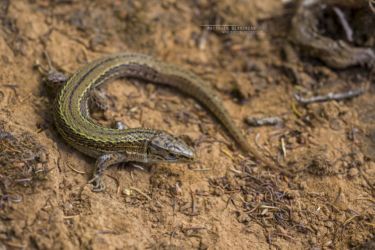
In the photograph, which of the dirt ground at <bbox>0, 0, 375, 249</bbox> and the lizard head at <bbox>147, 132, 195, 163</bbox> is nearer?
the dirt ground at <bbox>0, 0, 375, 249</bbox>

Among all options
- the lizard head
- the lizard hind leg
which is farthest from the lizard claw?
the lizard head

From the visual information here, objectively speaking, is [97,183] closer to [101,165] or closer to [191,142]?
[101,165]

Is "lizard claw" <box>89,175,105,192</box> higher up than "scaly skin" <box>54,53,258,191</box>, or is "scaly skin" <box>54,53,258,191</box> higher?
"scaly skin" <box>54,53,258,191</box>

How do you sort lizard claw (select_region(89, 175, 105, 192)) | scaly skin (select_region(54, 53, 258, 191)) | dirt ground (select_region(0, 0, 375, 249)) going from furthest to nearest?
scaly skin (select_region(54, 53, 258, 191))
lizard claw (select_region(89, 175, 105, 192))
dirt ground (select_region(0, 0, 375, 249))

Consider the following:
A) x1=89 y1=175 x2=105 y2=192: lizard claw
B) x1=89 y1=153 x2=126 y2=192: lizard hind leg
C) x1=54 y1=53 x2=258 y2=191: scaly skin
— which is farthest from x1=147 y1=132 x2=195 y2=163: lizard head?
x1=89 y1=175 x2=105 y2=192: lizard claw

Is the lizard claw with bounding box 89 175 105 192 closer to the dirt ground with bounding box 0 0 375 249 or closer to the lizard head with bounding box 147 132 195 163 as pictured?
the dirt ground with bounding box 0 0 375 249

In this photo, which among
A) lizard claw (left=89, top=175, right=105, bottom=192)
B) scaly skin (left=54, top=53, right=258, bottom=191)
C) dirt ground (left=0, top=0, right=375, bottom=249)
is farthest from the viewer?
scaly skin (left=54, top=53, right=258, bottom=191)

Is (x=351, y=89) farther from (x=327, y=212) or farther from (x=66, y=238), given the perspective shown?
(x=66, y=238)
